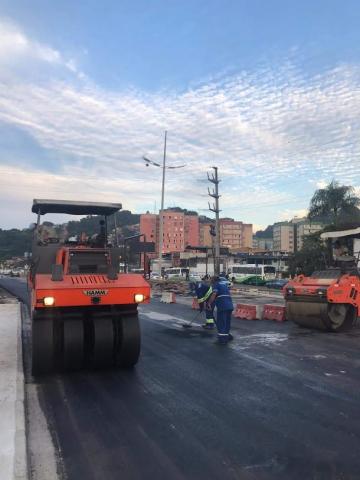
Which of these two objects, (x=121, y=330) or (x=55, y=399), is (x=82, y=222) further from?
(x=55, y=399)

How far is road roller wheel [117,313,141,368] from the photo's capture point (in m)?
7.48

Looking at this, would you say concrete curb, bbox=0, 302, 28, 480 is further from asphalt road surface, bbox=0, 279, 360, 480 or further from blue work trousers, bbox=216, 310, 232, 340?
blue work trousers, bbox=216, 310, 232, 340

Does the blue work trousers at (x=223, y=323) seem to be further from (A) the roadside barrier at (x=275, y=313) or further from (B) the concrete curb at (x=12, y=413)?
(A) the roadside barrier at (x=275, y=313)

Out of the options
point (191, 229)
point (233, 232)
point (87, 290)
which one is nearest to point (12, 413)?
point (87, 290)

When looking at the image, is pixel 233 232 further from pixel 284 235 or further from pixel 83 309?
pixel 83 309

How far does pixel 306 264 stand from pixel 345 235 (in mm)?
35135

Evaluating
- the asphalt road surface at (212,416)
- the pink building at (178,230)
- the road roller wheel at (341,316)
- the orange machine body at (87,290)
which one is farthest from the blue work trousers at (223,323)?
the pink building at (178,230)

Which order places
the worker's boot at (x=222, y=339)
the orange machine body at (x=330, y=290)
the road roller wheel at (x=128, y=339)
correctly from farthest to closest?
1. the orange machine body at (x=330, y=290)
2. the worker's boot at (x=222, y=339)
3. the road roller wheel at (x=128, y=339)

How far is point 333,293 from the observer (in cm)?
1180

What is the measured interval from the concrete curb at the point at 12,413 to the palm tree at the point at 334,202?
42806 mm

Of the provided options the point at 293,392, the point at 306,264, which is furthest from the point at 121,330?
the point at 306,264

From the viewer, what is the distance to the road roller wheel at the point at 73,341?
7.14 m

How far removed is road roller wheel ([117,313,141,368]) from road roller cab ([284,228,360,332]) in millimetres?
6066

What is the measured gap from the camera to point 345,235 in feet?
42.4
